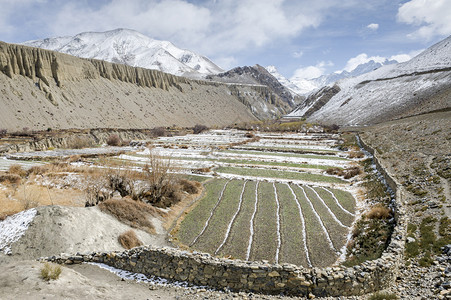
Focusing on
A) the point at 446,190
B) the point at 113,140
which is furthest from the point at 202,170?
the point at 113,140

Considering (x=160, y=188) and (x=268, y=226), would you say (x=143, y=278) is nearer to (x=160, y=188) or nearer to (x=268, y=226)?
(x=268, y=226)

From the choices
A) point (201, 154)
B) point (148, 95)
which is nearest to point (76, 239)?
point (201, 154)

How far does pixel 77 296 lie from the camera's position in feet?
28.1

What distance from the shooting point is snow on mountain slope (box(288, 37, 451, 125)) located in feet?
312

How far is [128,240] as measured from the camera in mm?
16641

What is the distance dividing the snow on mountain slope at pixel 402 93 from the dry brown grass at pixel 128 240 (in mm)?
89484

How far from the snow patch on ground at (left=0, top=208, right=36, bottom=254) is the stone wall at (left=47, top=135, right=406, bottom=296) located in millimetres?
3756

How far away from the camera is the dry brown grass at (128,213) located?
18859 mm

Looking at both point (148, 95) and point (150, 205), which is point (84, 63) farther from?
point (150, 205)

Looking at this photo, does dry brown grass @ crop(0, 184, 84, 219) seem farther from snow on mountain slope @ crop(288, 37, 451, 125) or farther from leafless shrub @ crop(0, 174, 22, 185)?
snow on mountain slope @ crop(288, 37, 451, 125)

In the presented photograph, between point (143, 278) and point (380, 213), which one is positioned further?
point (380, 213)

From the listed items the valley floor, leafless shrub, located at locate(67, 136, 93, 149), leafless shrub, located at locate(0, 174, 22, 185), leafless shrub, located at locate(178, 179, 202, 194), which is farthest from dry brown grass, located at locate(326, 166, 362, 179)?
leafless shrub, located at locate(67, 136, 93, 149)

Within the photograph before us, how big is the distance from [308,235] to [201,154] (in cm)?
3689

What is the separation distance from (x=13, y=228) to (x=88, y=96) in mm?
89455
